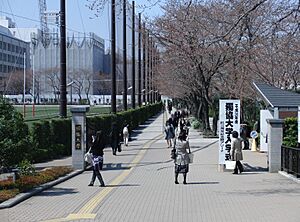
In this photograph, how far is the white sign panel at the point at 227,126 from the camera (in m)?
22.3

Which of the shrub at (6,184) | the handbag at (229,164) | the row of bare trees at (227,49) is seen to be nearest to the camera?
the shrub at (6,184)

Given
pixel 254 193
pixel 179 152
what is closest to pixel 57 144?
pixel 179 152

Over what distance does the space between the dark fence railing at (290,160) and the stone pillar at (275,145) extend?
0.31 meters

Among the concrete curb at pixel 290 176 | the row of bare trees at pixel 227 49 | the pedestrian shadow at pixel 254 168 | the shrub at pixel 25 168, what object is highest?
the row of bare trees at pixel 227 49

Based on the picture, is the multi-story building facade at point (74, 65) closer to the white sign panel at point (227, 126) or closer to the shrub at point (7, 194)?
the white sign panel at point (227, 126)

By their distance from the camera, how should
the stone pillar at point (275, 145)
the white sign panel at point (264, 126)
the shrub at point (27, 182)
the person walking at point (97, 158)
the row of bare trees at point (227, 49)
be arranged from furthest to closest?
the row of bare trees at point (227, 49)
the white sign panel at point (264, 126)
the stone pillar at point (275, 145)
the person walking at point (97, 158)
the shrub at point (27, 182)

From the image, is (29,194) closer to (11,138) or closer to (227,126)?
(11,138)

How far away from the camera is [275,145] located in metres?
21.8

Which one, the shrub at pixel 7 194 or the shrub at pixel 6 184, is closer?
the shrub at pixel 7 194

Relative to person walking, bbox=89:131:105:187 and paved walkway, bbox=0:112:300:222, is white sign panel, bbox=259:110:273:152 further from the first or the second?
person walking, bbox=89:131:105:187

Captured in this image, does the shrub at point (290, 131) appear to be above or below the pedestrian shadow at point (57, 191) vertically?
above

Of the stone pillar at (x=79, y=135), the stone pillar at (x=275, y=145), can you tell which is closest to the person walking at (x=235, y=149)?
the stone pillar at (x=275, y=145)

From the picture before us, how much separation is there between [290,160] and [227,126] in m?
3.21

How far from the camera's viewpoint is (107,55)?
98.9m
